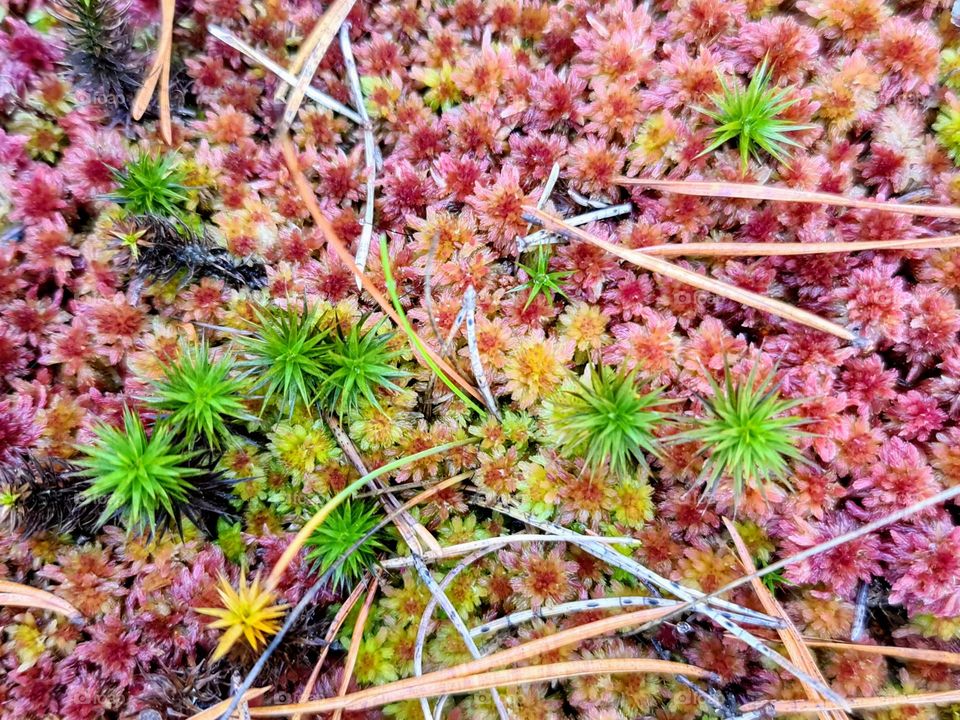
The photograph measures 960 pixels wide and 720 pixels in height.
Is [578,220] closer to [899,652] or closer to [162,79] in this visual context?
[162,79]

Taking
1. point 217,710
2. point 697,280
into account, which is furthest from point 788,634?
point 217,710

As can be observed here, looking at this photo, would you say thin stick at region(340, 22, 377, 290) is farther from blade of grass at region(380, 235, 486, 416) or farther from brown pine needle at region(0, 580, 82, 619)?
brown pine needle at region(0, 580, 82, 619)

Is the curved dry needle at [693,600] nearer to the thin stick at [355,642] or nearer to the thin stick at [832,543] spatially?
the thin stick at [832,543]

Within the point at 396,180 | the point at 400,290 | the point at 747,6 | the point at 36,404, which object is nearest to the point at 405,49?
the point at 396,180

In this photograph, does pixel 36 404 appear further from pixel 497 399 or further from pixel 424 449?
pixel 497 399

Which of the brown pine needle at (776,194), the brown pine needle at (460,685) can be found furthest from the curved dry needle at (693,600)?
the brown pine needle at (776,194)

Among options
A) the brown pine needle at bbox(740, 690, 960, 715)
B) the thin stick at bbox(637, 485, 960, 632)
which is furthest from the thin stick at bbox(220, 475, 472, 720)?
the brown pine needle at bbox(740, 690, 960, 715)
